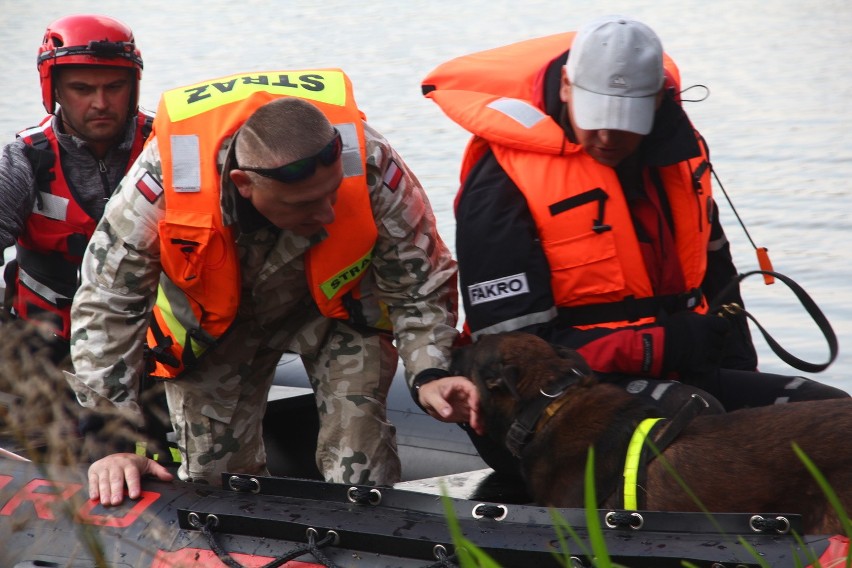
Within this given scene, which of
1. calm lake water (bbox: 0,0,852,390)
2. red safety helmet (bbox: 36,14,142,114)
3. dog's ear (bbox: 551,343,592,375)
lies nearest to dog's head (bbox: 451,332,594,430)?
A: dog's ear (bbox: 551,343,592,375)

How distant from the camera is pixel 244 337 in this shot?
3.45 m

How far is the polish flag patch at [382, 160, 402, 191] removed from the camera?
3170 millimetres

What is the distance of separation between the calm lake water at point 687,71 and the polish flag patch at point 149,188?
4.06 meters

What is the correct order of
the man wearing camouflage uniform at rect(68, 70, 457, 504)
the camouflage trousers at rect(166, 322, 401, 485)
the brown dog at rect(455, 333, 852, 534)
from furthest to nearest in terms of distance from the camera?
the camouflage trousers at rect(166, 322, 401, 485), the man wearing camouflage uniform at rect(68, 70, 457, 504), the brown dog at rect(455, 333, 852, 534)

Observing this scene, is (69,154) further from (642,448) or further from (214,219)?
(642,448)

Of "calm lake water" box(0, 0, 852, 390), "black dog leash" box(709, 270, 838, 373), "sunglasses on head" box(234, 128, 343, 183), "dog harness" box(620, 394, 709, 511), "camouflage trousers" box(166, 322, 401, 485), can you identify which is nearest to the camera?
"dog harness" box(620, 394, 709, 511)

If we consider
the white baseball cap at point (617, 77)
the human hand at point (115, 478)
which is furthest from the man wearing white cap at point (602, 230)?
the human hand at point (115, 478)

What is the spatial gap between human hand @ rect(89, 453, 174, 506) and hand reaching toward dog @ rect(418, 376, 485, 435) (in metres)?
0.71

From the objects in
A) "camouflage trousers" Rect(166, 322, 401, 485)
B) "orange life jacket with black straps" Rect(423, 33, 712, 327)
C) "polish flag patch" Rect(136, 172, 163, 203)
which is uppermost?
"polish flag patch" Rect(136, 172, 163, 203)

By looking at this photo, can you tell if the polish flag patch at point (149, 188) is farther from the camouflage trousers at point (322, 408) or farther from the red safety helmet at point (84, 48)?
the red safety helmet at point (84, 48)

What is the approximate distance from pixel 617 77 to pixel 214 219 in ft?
3.57

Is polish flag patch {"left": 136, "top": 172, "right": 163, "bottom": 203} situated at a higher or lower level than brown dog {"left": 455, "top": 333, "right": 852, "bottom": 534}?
higher

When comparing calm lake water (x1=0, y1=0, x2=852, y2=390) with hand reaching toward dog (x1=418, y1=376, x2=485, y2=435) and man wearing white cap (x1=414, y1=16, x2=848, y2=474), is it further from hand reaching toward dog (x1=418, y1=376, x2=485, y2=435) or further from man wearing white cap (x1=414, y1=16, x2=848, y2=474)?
hand reaching toward dog (x1=418, y1=376, x2=485, y2=435)

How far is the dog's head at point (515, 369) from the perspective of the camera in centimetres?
284
